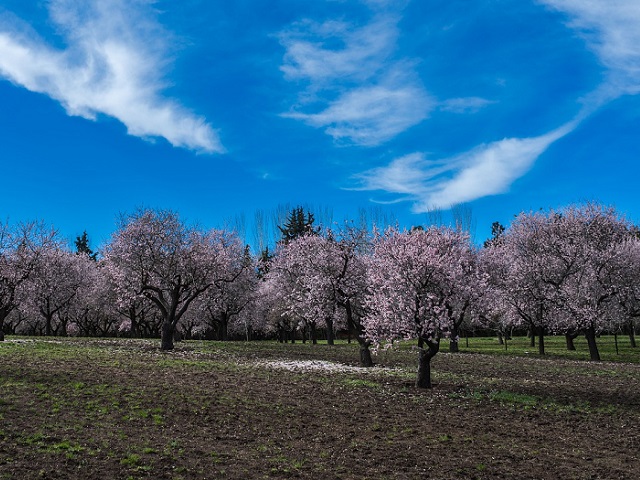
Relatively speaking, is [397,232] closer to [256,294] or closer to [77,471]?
[77,471]

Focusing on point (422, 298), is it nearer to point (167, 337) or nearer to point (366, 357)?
A: point (366, 357)

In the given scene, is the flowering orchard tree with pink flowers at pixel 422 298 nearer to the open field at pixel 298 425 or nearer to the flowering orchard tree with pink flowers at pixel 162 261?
the open field at pixel 298 425

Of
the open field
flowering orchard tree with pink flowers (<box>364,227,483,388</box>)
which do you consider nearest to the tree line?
flowering orchard tree with pink flowers (<box>364,227,483,388</box>)

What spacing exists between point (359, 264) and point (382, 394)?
1394 cm

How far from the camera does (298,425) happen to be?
16219 mm

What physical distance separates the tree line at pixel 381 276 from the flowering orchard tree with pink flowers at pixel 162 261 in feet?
0.38

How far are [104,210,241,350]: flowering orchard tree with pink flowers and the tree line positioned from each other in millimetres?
115

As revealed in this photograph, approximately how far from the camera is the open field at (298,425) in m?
12.2

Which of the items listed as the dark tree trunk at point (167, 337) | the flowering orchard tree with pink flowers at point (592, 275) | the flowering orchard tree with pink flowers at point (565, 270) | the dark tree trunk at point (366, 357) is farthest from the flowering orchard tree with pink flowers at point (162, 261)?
the flowering orchard tree with pink flowers at point (592, 275)

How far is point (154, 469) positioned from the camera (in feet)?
37.7

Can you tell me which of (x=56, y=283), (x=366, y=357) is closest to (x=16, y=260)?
(x=56, y=283)

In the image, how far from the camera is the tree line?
79.5 feet

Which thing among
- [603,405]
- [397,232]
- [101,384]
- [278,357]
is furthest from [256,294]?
[603,405]

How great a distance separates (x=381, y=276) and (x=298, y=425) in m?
11.4
